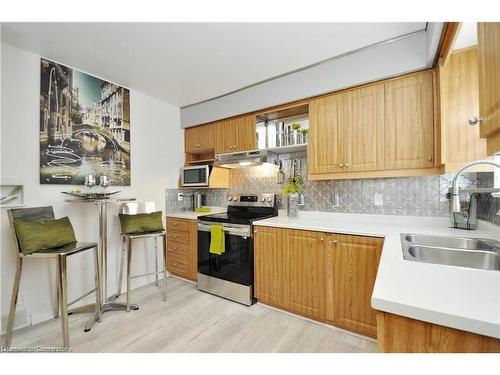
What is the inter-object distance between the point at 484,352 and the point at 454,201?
1080 millimetres

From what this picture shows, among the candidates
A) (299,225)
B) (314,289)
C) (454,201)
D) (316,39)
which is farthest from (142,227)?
(454,201)

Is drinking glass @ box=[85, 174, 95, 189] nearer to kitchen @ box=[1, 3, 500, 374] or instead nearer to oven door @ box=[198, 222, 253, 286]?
kitchen @ box=[1, 3, 500, 374]

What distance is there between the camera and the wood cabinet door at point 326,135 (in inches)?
85.9

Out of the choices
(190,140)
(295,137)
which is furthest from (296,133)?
(190,140)

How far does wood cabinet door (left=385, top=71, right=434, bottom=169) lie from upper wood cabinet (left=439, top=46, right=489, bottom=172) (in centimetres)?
12

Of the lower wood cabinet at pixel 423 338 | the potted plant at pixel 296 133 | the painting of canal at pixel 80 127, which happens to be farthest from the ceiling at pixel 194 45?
the lower wood cabinet at pixel 423 338

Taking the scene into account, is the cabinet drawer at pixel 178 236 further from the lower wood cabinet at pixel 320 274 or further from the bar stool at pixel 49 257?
the bar stool at pixel 49 257

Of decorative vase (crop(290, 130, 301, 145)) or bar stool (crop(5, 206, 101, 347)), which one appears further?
decorative vase (crop(290, 130, 301, 145))

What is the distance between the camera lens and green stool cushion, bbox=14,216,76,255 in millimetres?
1639

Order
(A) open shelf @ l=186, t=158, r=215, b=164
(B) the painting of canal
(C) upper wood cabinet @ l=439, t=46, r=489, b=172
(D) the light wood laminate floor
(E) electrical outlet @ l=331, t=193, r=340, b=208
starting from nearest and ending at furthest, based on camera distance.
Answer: (C) upper wood cabinet @ l=439, t=46, r=489, b=172
(D) the light wood laminate floor
(B) the painting of canal
(E) electrical outlet @ l=331, t=193, r=340, b=208
(A) open shelf @ l=186, t=158, r=215, b=164

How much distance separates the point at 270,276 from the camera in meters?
2.28

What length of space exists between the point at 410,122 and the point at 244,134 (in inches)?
66.2

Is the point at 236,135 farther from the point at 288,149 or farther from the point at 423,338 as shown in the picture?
the point at 423,338

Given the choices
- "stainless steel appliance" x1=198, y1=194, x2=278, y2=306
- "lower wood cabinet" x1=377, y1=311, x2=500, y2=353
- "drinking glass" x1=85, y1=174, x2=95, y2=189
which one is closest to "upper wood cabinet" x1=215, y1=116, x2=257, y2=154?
"stainless steel appliance" x1=198, y1=194, x2=278, y2=306
